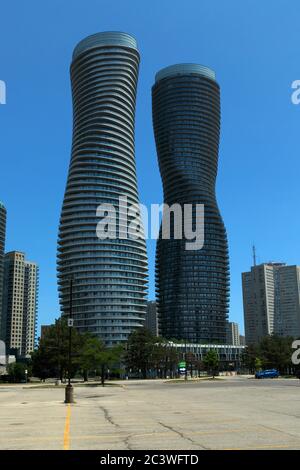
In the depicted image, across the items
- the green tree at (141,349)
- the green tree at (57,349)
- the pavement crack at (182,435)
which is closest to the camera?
the pavement crack at (182,435)

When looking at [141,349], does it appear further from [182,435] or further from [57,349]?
[182,435]

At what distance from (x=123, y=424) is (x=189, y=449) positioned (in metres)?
6.73

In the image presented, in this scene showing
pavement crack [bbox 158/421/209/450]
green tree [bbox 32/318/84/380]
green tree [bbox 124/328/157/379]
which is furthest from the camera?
green tree [bbox 124/328/157/379]

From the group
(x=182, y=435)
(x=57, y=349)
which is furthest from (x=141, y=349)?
(x=182, y=435)

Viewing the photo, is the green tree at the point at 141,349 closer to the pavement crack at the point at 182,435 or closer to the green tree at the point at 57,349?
the green tree at the point at 57,349

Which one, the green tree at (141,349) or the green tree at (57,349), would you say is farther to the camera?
the green tree at (141,349)

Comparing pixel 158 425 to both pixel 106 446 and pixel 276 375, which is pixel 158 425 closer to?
pixel 106 446

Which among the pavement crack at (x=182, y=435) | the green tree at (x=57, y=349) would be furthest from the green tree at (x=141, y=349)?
the pavement crack at (x=182, y=435)

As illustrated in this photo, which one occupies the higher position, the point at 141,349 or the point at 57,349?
the point at 57,349

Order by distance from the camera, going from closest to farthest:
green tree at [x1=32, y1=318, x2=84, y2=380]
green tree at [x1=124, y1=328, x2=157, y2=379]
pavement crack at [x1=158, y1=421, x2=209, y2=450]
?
pavement crack at [x1=158, y1=421, x2=209, y2=450] < green tree at [x1=32, y1=318, x2=84, y2=380] < green tree at [x1=124, y1=328, x2=157, y2=379]

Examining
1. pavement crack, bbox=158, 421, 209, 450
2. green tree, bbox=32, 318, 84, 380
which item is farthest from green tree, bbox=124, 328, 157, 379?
pavement crack, bbox=158, 421, 209, 450

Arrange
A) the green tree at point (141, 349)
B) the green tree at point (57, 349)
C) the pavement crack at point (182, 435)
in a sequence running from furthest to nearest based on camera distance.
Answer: the green tree at point (141, 349) → the green tree at point (57, 349) → the pavement crack at point (182, 435)

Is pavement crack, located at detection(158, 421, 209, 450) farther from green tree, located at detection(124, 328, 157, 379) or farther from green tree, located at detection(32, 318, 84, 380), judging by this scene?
green tree, located at detection(124, 328, 157, 379)

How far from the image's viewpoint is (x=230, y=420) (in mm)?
19297
